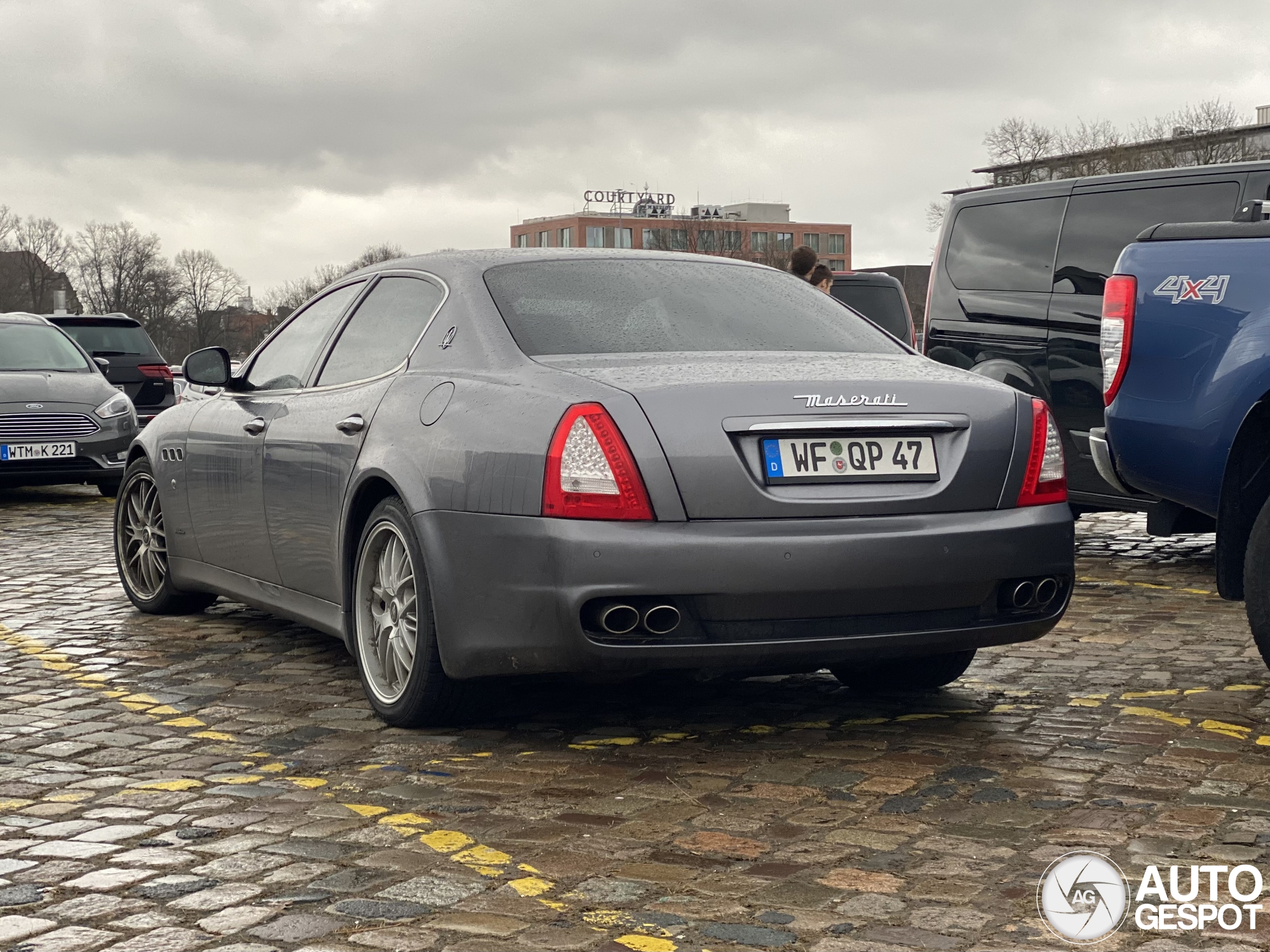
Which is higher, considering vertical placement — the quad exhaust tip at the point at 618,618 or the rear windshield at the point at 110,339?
the rear windshield at the point at 110,339

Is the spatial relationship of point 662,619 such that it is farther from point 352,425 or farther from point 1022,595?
point 352,425

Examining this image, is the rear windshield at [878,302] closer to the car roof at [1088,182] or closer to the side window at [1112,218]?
the car roof at [1088,182]

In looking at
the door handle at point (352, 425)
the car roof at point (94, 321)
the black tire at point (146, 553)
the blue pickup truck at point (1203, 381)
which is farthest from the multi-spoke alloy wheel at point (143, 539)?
the car roof at point (94, 321)

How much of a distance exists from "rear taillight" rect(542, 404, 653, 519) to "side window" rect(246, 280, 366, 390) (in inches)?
76.5

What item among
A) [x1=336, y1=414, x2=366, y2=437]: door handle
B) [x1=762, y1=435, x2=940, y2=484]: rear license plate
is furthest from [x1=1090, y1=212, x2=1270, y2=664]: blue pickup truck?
[x1=336, y1=414, x2=366, y2=437]: door handle

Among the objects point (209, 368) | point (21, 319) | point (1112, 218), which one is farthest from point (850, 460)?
point (21, 319)

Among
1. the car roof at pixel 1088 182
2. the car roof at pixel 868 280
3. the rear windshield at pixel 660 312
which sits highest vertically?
the car roof at pixel 1088 182

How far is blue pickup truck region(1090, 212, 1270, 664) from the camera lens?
524 centimetres

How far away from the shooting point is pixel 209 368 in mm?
6734

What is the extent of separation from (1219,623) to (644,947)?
4.73 m

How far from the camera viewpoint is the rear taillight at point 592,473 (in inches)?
176

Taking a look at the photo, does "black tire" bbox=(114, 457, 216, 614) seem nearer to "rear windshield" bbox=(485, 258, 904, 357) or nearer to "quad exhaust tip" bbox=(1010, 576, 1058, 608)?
"rear windshield" bbox=(485, 258, 904, 357)

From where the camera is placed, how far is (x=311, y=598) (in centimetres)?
589

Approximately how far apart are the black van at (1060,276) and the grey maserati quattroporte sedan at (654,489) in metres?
3.71
